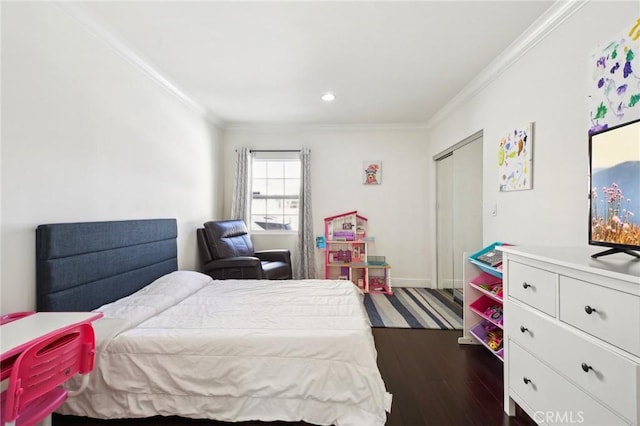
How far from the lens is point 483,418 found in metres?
1.51

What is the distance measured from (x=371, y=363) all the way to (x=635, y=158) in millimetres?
Answer: 1478

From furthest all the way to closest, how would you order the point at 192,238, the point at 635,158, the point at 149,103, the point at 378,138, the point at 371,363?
the point at 378,138 → the point at 192,238 → the point at 149,103 → the point at 371,363 → the point at 635,158

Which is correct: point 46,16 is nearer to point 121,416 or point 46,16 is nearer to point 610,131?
point 121,416

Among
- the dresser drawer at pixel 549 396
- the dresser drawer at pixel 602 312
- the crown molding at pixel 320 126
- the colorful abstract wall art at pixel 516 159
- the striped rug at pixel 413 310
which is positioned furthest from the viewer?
the crown molding at pixel 320 126

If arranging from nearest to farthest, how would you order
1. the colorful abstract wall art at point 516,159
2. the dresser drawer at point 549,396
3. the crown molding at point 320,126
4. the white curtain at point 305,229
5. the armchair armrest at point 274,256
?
1. the dresser drawer at point 549,396
2. the colorful abstract wall art at point 516,159
3. the armchair armrest at point 274,256
4. the white curtain at point 305,229
5. the crown molding at point 320,126

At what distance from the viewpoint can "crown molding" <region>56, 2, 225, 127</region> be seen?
5.49 ft

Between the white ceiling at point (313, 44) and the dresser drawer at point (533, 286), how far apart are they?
166 cm

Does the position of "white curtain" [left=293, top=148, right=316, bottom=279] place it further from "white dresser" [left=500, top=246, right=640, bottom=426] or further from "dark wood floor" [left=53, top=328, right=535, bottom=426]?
"white dresser" [left=500, top=246, right=640, bottom=426]

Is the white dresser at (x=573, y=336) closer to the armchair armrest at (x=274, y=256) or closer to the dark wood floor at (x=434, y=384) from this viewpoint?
the dark wood floor at (x=434, y=384)

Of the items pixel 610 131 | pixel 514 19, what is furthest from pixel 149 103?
pixel 610 131

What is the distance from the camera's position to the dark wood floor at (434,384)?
1.47 metres

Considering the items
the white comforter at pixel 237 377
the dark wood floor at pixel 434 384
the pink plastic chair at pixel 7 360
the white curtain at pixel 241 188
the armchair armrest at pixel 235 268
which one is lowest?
the dark wood floor at pixel 434 384

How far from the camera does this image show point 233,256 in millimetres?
3266

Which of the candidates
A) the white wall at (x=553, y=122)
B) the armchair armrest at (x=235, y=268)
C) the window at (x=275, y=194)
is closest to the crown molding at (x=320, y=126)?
the window at (x=275, y=194)
